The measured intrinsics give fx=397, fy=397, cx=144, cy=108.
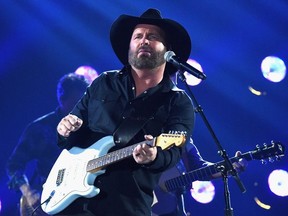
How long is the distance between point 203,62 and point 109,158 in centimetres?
478

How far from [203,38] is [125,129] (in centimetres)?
477

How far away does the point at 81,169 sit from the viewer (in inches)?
111

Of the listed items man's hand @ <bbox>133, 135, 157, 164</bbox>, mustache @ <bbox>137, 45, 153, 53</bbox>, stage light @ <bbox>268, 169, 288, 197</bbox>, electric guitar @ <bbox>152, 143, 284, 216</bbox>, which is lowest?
stage light @ <bbox>268, 169, 288, 197</bbox>

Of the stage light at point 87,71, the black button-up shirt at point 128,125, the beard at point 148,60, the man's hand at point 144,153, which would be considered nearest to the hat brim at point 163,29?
the beard at point 148,60

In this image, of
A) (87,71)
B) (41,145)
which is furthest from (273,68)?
(41,145)

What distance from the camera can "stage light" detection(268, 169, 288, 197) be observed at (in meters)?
6.34

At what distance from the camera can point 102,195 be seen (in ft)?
8.64

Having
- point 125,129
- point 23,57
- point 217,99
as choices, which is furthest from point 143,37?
point 23,57

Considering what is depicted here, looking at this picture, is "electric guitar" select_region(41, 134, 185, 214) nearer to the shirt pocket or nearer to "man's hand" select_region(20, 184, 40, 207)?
the shirt pocket

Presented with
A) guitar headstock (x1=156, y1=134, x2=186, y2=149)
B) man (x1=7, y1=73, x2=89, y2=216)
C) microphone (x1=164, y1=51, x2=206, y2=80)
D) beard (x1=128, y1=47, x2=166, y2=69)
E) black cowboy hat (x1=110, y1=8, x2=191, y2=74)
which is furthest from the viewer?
man (x1=7, y1=73, x2=89, y2=216)

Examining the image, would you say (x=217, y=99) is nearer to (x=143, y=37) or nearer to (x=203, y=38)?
(x=203, y=38)

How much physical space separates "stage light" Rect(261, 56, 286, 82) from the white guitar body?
4.61 metres

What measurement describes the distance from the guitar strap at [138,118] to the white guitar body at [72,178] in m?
0.08

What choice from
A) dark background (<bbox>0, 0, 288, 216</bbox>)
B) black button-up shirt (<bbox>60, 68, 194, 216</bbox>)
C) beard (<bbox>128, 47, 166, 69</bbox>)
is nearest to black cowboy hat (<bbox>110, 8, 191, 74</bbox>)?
beard (<bbox>128, 47, 166, 69</bbox>)
